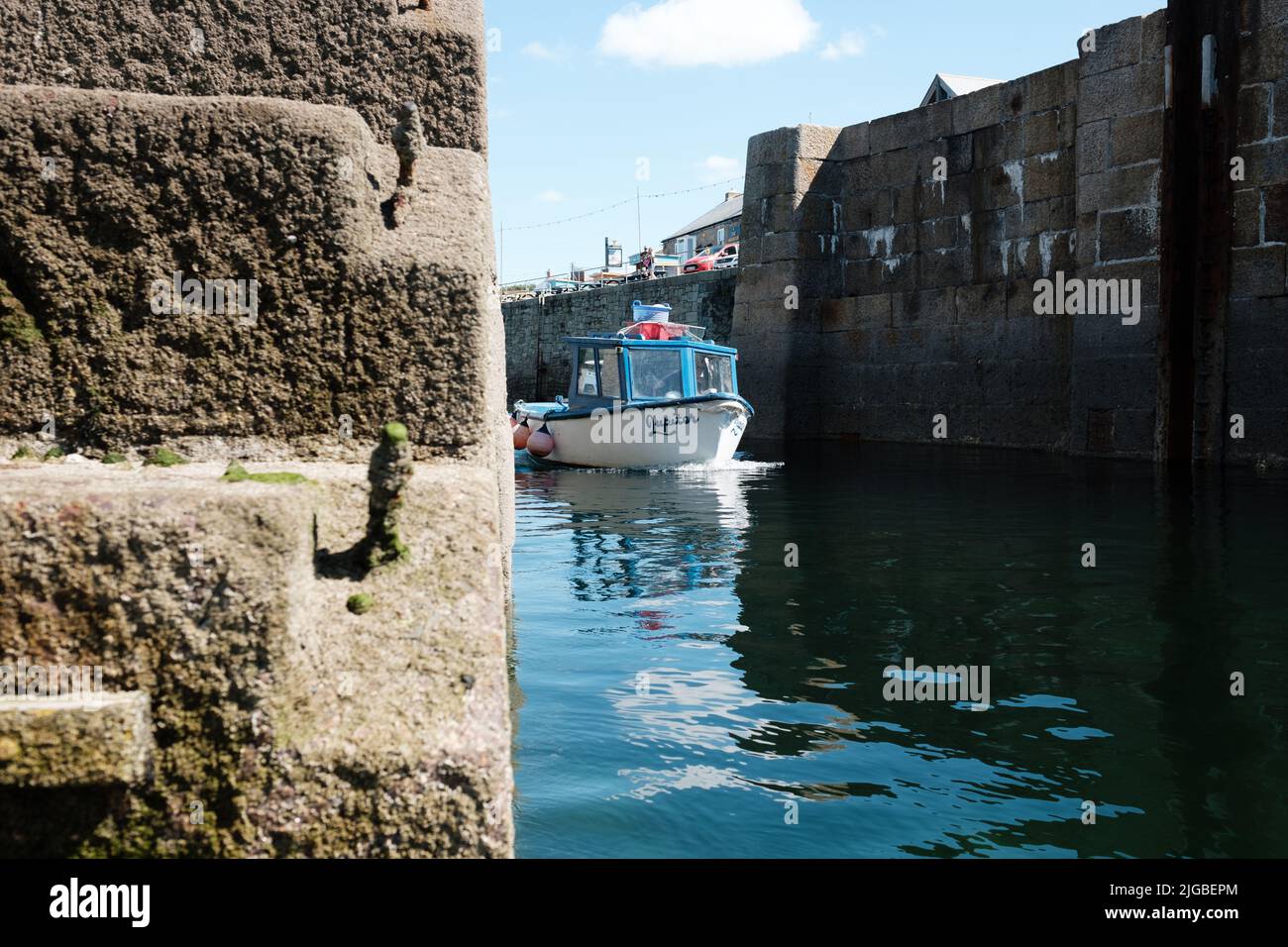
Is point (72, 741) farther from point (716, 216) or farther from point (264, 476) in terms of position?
point (716, 216)

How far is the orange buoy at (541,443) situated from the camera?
20.0m

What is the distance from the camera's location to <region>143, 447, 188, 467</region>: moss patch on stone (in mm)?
2590

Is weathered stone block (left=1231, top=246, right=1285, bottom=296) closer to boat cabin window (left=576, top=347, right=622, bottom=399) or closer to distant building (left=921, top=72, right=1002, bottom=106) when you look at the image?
boat cabin window (left=576, top=347, right=622, bottom=399)

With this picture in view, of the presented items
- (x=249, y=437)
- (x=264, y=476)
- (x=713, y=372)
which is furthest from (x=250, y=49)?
(x=713, y=372)

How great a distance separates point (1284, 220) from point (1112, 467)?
134 inches

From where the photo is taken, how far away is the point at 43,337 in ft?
8.46

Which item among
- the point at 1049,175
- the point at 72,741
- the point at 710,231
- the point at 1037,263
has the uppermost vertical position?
the point at 710,231

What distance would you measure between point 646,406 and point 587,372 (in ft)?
6.14

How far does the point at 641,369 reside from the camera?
19297mm

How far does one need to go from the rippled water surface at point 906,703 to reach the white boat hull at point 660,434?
249 inches

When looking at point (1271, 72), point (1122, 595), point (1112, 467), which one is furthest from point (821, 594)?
point (1271, 72)

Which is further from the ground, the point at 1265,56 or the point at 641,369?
the point at 1265,56

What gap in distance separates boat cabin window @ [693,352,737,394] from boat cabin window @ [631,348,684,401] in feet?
1.22

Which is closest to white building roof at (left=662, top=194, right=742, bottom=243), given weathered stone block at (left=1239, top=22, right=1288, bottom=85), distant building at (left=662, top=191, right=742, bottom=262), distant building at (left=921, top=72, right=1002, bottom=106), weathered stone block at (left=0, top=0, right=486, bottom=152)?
distant building at (left=662, top=191, right=742, bottom=262)
